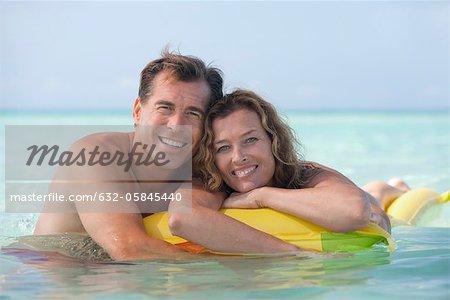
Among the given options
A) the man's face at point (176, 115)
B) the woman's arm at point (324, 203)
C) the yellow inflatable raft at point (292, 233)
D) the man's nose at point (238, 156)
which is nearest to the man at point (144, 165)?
the man's face at point (176, 115)

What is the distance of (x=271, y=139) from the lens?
427 centimetres

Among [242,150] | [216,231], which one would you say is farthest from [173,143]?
[216,231]

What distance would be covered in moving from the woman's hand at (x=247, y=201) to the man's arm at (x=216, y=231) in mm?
201

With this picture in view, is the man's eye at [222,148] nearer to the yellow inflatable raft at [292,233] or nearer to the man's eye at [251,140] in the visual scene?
the man's eye at [251,140]

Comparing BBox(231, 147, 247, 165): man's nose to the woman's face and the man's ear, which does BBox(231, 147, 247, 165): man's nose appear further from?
the man's ear

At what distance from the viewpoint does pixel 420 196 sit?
6074mm

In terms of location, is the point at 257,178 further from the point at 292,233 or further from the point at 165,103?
the point at 165,103

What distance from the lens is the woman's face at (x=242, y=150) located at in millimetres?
4121

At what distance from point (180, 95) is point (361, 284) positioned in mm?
1491

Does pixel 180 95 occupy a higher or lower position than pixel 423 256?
higher

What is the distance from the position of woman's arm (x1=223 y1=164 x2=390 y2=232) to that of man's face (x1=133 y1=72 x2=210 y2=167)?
1.53ft

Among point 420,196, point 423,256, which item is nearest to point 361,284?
point 423,256

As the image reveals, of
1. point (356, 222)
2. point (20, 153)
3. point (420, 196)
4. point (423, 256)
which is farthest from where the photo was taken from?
point (20, 153)

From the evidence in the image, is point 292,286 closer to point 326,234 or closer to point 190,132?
point 326,234
